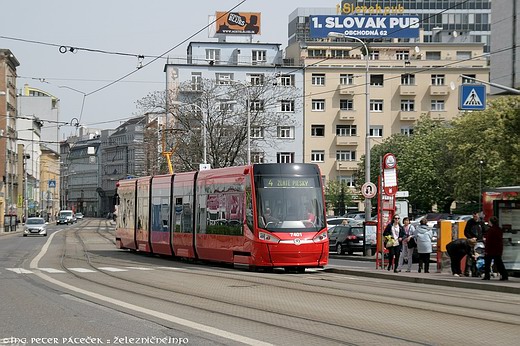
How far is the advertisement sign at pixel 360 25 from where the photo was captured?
83.2m

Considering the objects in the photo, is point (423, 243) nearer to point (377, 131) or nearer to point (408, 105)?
point (377, 131)

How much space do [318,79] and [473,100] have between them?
192 ft

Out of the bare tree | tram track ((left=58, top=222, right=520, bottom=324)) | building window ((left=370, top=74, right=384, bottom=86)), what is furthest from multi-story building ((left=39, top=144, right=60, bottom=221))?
tram track ((left=58, top=222, right=520, bottom=324))

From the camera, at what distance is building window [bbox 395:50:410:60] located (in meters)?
93.6

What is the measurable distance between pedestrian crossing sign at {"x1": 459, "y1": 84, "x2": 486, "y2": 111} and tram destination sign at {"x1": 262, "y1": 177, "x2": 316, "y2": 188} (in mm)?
7589

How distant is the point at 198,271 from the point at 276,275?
2.81 m

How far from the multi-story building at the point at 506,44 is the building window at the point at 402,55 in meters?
50.7

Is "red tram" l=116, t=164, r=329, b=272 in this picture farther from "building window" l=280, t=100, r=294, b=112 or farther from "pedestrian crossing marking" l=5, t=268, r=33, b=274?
"building window" l=280, t=100, r=294, b=112

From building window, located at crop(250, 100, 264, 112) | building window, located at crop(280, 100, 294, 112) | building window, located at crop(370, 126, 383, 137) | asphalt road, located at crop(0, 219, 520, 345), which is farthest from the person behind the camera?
building window, located at crop(370, 126, 383, 137)

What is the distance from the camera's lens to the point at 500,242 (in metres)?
22.4

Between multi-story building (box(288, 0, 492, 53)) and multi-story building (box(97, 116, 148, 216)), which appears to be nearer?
multi-story building (box(288, 0, 492, 53))

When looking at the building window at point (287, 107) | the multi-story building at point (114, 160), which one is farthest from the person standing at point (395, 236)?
the multi-story building at point (114, 160)

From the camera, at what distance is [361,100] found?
90250 millimetres

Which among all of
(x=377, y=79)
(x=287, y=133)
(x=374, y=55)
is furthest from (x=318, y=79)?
(x=374, y=55)
